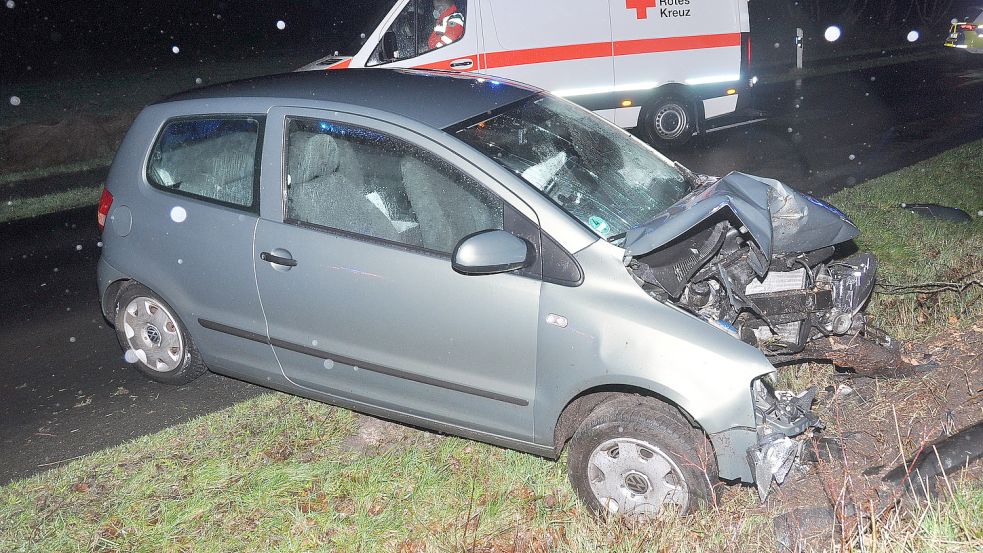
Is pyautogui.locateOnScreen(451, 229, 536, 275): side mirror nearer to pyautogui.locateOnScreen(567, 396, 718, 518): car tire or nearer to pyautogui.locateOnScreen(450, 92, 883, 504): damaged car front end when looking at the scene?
pyautogui.locateOnScreen(450, 92, 883, 504): damaged car front end

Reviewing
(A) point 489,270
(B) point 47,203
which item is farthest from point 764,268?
(B) point 47,203

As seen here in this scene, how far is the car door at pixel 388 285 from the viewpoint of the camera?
3783 millimetres

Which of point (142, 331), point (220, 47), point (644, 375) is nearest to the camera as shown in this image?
point (644, 375)

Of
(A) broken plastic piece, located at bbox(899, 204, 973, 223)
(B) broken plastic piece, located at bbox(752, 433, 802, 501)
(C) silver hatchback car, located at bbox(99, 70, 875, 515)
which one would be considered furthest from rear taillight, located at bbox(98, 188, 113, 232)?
(A) broken plastic piece, located at bbox(899, 204, 973, 223)

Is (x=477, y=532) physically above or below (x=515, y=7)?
below

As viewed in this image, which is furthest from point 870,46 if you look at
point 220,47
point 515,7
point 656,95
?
point 220,47

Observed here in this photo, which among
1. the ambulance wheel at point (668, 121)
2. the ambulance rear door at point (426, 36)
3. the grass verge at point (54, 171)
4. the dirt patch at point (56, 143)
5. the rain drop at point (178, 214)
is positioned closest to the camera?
the rain drop at point (178, 214)

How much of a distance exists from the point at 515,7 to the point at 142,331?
6.35 m

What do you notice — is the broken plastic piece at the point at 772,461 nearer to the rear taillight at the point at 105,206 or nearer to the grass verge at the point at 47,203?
the rear taillight at the point at 105,206

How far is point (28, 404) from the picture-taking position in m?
5.28

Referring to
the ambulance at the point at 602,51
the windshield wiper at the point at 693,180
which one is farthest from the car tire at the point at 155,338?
the ambulance at the point at 602,51

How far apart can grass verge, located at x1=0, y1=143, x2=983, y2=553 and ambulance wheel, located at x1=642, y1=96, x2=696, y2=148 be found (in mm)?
6551

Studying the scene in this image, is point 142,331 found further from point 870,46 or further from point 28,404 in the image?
point 870,46

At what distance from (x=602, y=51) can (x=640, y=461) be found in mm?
7788
